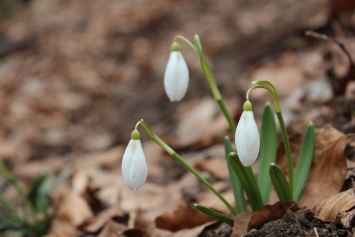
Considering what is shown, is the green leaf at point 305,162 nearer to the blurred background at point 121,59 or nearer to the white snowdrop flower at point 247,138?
the white snowdrop flower at point 247,138

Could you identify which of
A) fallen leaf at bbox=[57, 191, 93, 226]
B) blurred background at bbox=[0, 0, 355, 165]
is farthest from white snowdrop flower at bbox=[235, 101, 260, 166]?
blurred background at bbox=[0, 0, 355, 165]

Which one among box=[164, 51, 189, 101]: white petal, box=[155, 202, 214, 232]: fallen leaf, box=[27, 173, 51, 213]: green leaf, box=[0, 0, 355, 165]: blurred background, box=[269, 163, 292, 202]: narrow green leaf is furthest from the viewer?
box=[0, 0, 355, 165]: blurred background

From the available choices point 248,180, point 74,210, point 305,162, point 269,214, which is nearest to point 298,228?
point 269,214

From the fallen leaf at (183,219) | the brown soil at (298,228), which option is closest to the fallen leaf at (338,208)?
the brown soil at (298,228)

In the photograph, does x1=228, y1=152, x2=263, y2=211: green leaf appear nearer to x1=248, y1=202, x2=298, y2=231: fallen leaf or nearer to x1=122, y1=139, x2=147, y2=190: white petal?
x1=248, y1=202, x2=298, y2=231: fallen leaf

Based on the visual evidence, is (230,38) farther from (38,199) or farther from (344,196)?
(344,196)

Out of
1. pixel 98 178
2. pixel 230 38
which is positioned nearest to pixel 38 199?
pixel 98 178

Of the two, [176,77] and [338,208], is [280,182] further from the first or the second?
[176,77]
